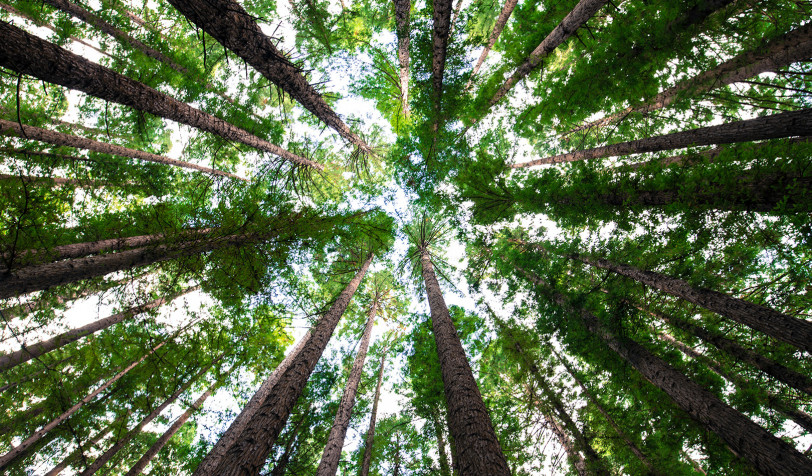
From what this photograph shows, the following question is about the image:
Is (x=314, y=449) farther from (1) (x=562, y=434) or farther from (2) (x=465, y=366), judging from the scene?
(1) (x=562, y=434)

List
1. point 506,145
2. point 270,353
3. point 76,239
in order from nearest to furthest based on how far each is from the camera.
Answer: point 76,239, point 270,353, point 506,145

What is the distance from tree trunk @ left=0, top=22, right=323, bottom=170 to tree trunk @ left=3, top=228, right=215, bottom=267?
7.66ft

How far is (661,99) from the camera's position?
8445 mm

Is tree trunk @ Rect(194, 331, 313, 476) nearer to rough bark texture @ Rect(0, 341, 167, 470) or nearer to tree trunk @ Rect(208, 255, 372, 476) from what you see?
tree trunk @ Rect(208, 255, 372, 476)

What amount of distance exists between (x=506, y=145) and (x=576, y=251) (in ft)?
22.5

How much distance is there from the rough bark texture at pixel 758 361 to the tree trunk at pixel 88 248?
487 inches

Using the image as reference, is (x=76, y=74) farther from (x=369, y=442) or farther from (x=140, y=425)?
(x=369, y=442)

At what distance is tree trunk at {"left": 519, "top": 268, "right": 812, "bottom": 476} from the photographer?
4367 millimetres

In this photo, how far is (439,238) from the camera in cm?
1270

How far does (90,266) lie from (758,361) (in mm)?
13987

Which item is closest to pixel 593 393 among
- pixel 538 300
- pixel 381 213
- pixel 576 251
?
pixel 538 300

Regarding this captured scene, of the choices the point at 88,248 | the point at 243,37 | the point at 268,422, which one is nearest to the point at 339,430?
the point at 268,422

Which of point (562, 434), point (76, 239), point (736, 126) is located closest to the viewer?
point (736, 126)

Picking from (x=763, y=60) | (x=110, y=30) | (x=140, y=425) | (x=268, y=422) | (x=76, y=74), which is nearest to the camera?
(x=76, y=74)
